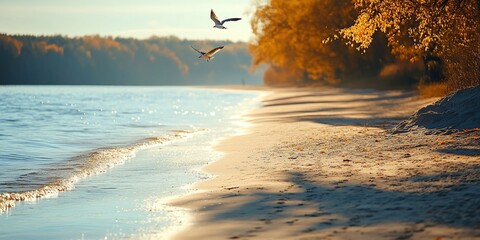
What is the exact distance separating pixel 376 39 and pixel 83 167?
4663 cm

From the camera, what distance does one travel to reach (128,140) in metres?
23.7

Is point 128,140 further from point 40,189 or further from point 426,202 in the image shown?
point 426,202

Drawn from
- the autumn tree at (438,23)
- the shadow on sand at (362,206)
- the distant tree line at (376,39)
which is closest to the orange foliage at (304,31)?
the distant tree line at (376,39)

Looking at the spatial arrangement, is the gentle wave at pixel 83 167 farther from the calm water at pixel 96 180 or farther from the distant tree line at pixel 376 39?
the distant tree line at pixel 376 39

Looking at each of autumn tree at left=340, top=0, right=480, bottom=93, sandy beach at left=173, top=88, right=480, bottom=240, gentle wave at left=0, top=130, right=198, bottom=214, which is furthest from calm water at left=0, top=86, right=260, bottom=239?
autumn tree at left=340, top=0, right=480, bottom=93

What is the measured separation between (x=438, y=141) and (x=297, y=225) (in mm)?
7176

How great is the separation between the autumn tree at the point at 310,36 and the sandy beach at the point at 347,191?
3964 centimetres

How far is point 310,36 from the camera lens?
6384cm

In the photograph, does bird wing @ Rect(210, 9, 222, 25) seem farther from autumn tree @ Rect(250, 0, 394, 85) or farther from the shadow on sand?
autumn tree @ Rect(250, 0, 394, 85)

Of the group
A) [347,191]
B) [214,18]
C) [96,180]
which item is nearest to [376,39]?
[214,18]

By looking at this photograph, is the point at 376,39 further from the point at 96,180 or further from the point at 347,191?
the point at 347,191

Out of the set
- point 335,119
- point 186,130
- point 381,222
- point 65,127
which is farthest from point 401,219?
point 65,127

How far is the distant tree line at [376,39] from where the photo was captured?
878 inches

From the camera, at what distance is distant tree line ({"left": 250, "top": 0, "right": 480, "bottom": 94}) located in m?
22.3
